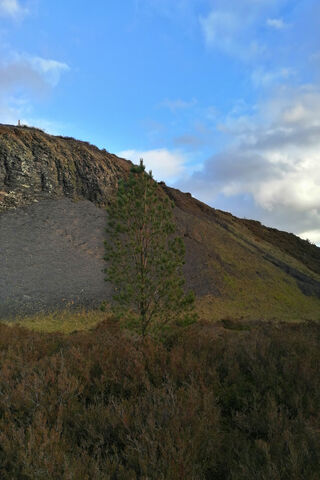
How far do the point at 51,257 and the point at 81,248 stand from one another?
374cm

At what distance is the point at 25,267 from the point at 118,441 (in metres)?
28.8

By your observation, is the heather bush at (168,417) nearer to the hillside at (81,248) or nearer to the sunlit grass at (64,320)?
the sunlit grass at (64,320)

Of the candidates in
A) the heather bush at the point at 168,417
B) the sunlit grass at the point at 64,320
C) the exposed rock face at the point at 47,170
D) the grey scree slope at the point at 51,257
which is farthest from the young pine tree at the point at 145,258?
the exposed rock face at the point at 47,170

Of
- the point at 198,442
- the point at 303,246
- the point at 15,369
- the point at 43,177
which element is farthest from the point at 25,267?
the point at 303,246

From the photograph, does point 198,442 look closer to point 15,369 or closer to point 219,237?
point 15,369

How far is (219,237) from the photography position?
4956cm

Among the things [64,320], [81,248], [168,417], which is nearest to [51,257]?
[81,248]

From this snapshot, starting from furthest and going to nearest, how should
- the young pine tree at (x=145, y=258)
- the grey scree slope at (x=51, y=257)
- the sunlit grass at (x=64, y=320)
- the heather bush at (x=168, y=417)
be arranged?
1. the grey scree slope at (x=51, y=257)
2. the sunlit grass at (x=64, y=320)
3. the young pine tree at (x=145, y=258)
4. the heather bush at (x=168, y=417)

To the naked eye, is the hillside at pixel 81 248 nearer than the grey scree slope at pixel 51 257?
No

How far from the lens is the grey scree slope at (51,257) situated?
2695 centimetres

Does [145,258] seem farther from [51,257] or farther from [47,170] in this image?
[47,170]

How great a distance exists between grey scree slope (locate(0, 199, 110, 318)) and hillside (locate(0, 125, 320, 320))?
8 cm

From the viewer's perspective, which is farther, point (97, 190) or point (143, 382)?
point (97, 190)

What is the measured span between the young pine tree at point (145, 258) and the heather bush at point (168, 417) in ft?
20.3
